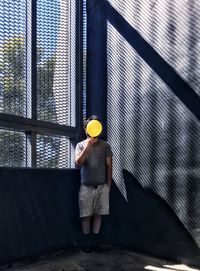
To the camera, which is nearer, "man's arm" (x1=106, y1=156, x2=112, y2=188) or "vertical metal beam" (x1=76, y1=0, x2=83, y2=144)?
"man's arm" (x1=106, y1=156, x2=112, y2=188)

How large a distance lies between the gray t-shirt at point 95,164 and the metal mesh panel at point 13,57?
78 cm

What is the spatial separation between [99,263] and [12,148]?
51.8 inches

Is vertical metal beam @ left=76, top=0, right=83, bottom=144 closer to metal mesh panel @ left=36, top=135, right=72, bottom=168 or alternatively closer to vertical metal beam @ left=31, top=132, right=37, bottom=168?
metal mesh panel @ left=36, top=135, right=72, bottom=168

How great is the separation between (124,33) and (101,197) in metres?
1.71

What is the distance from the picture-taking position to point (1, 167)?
355 centimetres

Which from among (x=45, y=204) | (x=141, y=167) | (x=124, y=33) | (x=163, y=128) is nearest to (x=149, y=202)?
(x=141, y=167)

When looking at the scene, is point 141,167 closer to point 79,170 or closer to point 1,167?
point 79,170

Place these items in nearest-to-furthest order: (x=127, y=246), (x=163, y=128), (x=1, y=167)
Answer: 1. (x=1, y=167)
2. (x=163, y=128)
3. (x=127, y=246)

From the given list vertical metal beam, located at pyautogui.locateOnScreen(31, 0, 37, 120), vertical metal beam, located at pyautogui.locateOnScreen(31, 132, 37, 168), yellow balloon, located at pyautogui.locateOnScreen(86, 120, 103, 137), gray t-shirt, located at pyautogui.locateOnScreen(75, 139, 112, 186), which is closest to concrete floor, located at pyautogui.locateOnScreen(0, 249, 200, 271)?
gray t-shirt, located at pyautogui.locateOnScreen(75, 139, 112, 186)

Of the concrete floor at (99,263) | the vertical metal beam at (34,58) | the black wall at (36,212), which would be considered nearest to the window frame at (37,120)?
the vertical metal beam at (34,58)

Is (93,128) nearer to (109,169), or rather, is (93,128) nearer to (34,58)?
(109,169)

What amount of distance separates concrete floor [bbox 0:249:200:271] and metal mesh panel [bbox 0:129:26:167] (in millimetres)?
906

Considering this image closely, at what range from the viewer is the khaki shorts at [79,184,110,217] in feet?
13.6

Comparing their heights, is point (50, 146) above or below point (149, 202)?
above
